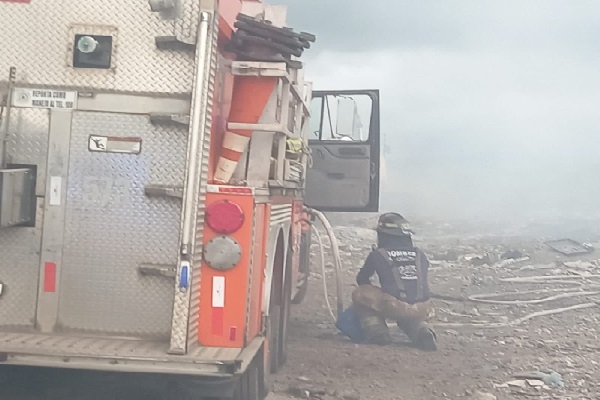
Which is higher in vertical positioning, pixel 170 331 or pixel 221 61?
pixel 221 61

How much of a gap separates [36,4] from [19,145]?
81 cm

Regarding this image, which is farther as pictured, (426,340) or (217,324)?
(426,340)

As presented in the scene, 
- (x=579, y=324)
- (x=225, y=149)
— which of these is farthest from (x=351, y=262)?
(x=225, y=149)

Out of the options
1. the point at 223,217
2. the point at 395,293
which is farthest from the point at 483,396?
the point at 223,217

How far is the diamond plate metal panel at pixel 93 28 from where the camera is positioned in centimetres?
537

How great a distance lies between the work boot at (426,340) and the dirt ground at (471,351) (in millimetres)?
139

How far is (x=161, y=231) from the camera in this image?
5414 millimetres

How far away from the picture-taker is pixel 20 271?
542 centimetres

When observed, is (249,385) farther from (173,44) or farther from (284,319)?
(173,44)

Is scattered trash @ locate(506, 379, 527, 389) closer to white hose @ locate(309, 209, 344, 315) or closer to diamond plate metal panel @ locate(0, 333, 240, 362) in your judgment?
white hose @ locate(309, 209, 344, 315)

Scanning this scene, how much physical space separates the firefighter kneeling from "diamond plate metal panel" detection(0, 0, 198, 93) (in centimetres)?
478

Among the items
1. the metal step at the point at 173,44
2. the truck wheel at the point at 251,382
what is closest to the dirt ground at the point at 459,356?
the truck wheel at the point at 251,382

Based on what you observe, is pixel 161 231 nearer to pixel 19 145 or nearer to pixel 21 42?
pixel 19 145

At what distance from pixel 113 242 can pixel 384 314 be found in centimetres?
477
